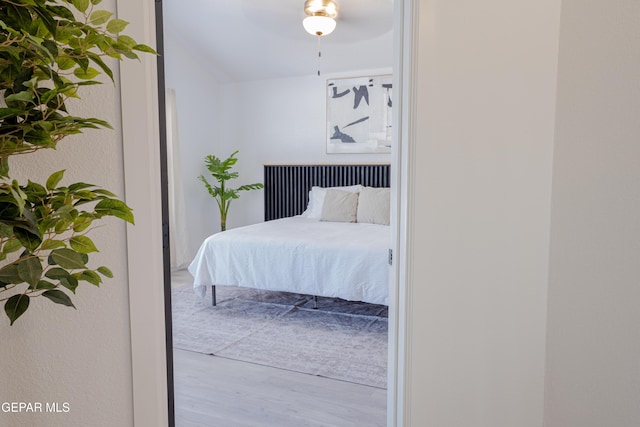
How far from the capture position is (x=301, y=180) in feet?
19.3

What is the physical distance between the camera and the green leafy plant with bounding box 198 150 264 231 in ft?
18.8

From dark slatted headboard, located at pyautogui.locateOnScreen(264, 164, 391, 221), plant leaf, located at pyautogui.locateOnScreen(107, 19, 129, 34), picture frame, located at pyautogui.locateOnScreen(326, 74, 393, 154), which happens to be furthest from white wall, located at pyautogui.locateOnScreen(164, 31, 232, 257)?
plant leaf, located at pyautogui.locateOnScreen(107, 19, 129, 34)

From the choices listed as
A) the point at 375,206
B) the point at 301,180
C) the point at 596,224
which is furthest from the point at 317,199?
the point at 596,224

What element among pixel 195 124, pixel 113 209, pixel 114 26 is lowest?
pixel 113 209

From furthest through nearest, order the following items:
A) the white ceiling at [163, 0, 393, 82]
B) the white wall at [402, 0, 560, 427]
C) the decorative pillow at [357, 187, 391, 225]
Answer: the decorative pillow at [357, 187, 391, 225] < the white ceiling at [163, 0, 393, 82] < the white wall at [402, 0, 560, 427]

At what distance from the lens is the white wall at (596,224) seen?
130 centimetres

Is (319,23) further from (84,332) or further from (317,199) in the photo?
(84,332)

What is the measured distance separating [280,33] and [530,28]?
3.86 meters

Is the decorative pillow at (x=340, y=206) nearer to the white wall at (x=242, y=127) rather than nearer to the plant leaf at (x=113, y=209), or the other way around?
the white wall at (x=242, y=127)

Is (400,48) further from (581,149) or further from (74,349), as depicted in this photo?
(74,349)

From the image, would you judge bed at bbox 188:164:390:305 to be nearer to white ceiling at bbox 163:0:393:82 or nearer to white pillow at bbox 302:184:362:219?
white pillow at bbox 302:184:362:219

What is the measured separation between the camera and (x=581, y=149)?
1471 millimetres

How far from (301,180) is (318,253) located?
2344 mm

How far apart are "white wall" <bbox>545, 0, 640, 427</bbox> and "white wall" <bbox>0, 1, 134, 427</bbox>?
1.34 metres
